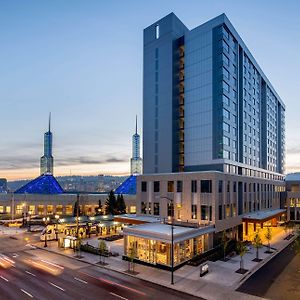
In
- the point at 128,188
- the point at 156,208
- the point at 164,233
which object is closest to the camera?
the point at 164,233

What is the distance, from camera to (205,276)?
119 ft

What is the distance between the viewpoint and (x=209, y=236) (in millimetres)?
49375

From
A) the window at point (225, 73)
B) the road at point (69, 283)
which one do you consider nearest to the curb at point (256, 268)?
the road at point (69, 283)

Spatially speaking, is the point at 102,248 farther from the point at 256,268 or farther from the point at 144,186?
the point at 144,186

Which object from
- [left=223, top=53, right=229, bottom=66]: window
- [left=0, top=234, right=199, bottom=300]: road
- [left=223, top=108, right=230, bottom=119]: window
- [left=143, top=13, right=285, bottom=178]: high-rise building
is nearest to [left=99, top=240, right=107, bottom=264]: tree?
[left=0, top=234, right=199, bottom=300]: road

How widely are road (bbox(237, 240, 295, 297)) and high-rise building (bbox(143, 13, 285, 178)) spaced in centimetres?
2145

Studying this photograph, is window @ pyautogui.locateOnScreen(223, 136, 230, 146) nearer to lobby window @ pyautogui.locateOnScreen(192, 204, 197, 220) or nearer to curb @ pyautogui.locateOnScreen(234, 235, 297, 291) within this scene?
lobby window @ pyautogui.locateOnScreen(192, 204, 197, 220)

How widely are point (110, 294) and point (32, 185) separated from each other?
104 meters

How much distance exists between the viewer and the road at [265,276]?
31859 millimetres

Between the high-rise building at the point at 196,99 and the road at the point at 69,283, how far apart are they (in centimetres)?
3347

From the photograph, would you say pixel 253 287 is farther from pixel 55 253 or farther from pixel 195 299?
pixel 55 253

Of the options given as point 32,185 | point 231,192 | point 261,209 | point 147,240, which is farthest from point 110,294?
point 32,185

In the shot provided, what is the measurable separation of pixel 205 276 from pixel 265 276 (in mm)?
7445

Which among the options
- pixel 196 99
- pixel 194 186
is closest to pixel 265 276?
pixel 194 186
